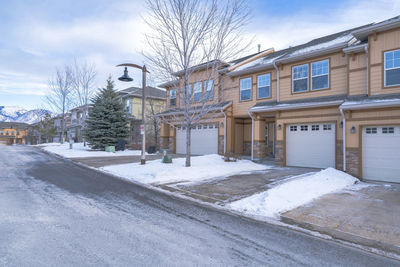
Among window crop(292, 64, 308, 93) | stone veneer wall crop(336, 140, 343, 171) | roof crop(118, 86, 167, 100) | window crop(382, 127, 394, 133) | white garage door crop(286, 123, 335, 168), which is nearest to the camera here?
window crop(382, 127, 394, 133)

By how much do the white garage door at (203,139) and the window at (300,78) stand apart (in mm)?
6125

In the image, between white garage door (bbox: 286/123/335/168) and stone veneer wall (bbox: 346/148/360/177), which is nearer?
stone veneer wall (bbox: 346/148/360/177)

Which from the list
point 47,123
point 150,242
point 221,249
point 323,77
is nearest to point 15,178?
point 150,242

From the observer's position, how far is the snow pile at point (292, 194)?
Result: 5762 millimetres

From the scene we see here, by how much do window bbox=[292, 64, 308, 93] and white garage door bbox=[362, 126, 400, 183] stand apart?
13.7ft

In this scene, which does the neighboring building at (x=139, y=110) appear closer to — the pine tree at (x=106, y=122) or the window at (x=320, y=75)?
the pine tree at (x=106, y=122)

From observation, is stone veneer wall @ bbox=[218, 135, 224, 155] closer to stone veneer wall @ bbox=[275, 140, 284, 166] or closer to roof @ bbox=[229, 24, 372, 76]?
stone veneer wall @ bbox=[275, 140, 284, 166]

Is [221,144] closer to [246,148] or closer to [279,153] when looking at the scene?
[246,148]

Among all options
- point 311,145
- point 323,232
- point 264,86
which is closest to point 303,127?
point 311,145

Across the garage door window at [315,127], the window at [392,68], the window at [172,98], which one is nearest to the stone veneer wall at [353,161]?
the garage door window at [315,127]

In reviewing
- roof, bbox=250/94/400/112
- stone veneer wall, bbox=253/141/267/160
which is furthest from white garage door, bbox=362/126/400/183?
stone veneer wall, bbox=253/141/267/160

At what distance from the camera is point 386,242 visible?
159 inches

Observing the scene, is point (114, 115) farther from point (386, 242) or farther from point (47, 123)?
point (47, 123)

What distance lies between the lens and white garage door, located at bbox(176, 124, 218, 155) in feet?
57.4
